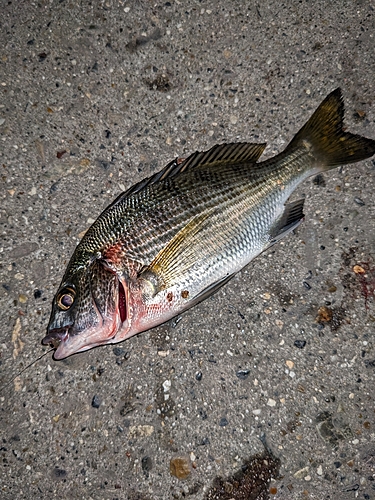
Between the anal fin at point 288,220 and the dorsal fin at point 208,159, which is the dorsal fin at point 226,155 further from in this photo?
the anal fin at point 288,220

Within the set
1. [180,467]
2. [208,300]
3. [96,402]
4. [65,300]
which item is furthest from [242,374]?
[65,300]

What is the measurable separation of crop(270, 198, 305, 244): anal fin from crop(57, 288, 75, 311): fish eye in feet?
4.03

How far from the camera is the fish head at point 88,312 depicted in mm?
2104

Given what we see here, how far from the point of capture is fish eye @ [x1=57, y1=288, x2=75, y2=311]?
84.6 inches

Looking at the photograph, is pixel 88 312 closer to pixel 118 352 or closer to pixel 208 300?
pixel 118 352

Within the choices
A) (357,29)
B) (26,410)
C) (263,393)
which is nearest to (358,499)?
(263,393)

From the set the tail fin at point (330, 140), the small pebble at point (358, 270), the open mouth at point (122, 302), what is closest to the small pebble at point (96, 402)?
the open mouth at point (122, 302)

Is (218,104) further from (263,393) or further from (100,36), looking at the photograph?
(263,393)

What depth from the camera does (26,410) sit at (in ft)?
8.36

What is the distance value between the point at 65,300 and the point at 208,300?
3.12 feet

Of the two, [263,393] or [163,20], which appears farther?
[163,20]

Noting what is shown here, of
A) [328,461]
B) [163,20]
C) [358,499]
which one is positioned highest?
[163,20]

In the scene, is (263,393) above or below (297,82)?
below

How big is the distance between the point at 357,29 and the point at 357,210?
1.30 metres
